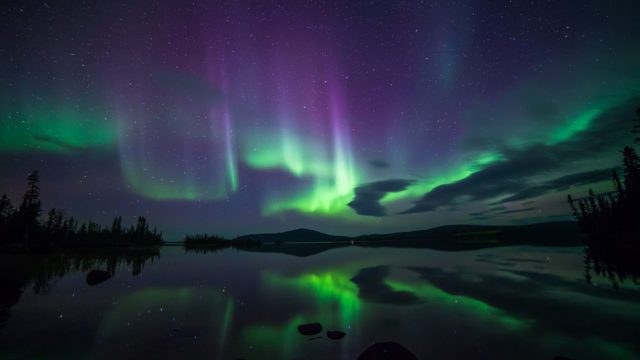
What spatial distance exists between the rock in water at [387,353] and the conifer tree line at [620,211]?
77.5m

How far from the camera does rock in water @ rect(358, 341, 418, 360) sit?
11758mm

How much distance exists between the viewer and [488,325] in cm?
1872

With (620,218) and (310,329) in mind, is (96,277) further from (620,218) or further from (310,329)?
(620,218)

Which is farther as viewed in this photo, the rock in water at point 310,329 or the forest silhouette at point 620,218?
the forest silhouette at point 620,218

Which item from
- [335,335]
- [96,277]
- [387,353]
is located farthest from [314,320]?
[96,277]

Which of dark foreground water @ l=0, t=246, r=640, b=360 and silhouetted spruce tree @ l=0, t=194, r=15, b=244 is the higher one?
silhouetted spruce tree @ l=0, t=194, r=15, b=244

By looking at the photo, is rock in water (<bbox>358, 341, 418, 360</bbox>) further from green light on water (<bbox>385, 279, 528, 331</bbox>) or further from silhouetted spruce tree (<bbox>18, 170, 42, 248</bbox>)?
silhouetted spruce tree (<bbox>18, 170, 42, 248</bbox>)

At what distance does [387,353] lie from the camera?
38.8 feet

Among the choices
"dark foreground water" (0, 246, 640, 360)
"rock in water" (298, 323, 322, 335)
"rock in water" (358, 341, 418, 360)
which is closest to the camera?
"rock in water" (358, 341, 418, 360)

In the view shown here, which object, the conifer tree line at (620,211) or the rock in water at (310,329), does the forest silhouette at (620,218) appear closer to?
the conifer tree line at (620,211)

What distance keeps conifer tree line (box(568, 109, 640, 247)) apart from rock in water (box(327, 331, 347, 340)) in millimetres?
77133

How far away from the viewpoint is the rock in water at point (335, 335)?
16359 millimetres

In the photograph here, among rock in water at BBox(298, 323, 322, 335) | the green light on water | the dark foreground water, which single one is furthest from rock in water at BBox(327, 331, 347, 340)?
the green light on water

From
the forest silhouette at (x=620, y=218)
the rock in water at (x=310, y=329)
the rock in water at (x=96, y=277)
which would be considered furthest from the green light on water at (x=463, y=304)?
the forest silhouette at (x=620, y=218)
